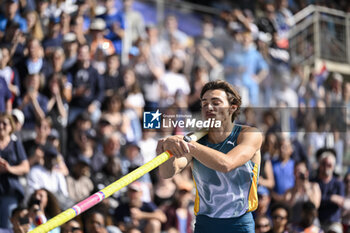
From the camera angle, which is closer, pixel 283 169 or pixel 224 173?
pixel 224 173

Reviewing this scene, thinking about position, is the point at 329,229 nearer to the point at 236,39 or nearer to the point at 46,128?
the point at 46,128

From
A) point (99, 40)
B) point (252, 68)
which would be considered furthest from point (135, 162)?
point (252, 68)

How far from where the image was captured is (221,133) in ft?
13.1

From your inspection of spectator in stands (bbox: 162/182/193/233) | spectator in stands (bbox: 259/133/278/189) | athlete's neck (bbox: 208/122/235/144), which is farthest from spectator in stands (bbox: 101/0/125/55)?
athlete's neck (bbox: 208/122/235/144)

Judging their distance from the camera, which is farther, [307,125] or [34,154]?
[307,125]

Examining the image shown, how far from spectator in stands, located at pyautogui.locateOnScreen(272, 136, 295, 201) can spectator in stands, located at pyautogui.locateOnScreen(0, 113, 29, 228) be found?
3157mm

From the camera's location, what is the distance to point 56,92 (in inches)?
293

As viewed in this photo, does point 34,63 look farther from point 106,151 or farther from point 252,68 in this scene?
point 252,68

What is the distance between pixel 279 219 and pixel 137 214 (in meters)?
1.68

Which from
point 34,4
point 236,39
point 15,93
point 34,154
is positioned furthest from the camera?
point 236,39

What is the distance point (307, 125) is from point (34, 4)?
4753mm

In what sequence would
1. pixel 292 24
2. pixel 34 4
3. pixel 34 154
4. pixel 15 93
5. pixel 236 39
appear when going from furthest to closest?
pixel 292 24
pixel 236 39
pixel 34 4
pixel 15 93
pixel 34 154

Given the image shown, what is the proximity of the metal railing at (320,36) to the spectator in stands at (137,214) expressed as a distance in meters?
6.49

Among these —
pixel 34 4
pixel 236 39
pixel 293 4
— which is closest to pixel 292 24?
pixel 293 4
